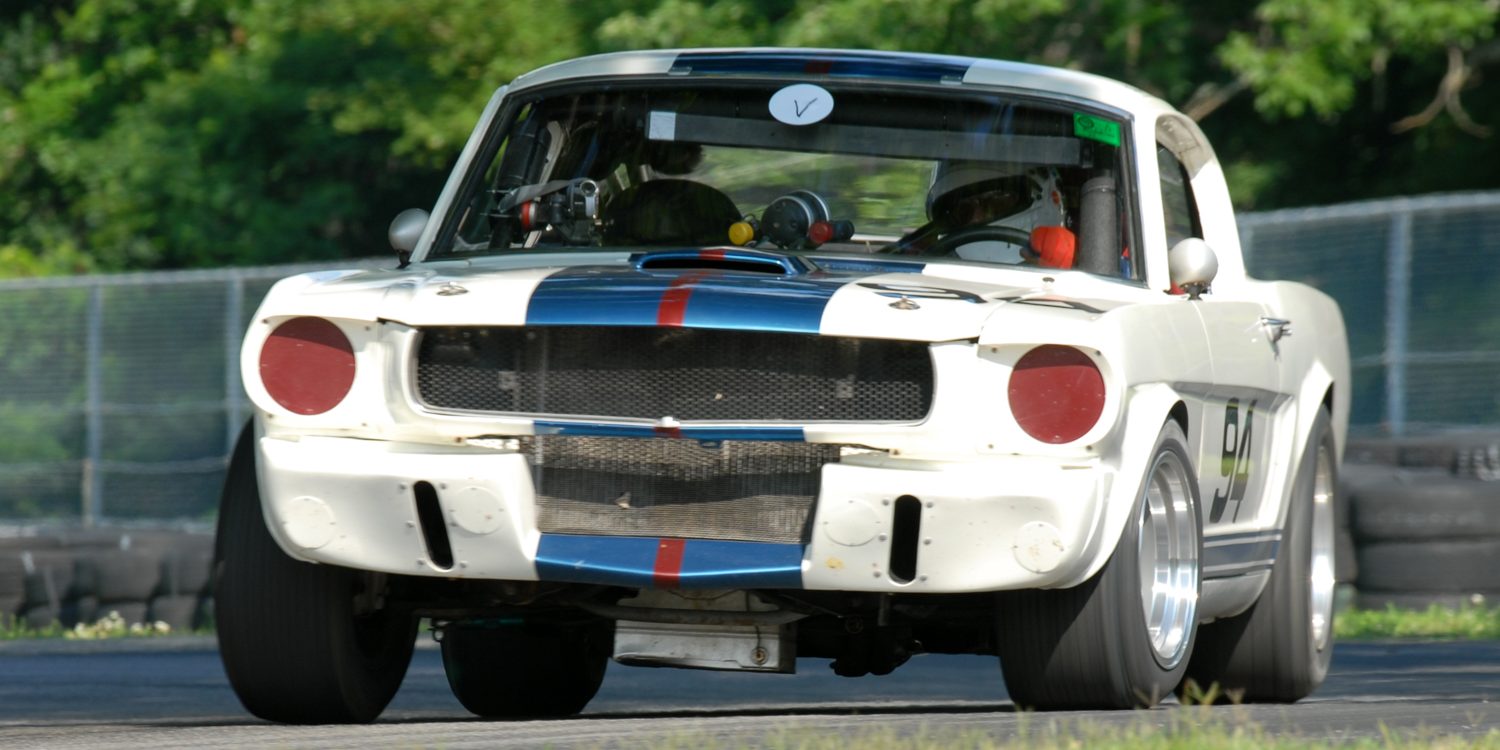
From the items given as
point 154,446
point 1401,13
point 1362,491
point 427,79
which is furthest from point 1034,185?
point 427,79

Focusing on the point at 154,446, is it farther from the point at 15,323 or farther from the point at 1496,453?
the point at 1496,453

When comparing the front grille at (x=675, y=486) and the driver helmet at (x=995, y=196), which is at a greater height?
the driver helmet at (x=995, y=196)

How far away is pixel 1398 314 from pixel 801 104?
8555 millimetres

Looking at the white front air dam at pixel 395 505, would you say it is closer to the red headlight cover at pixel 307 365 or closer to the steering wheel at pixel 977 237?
the red headlight cover at pixel 307 365

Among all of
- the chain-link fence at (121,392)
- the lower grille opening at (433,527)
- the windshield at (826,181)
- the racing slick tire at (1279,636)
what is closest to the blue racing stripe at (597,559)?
the lower grille opening at (433,527)

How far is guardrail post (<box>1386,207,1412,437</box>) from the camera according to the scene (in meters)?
14.0

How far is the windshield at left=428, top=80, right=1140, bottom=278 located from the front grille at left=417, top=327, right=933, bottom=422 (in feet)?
2.66

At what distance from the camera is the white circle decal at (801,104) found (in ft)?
20.4

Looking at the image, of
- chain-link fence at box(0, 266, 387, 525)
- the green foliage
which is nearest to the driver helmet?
chain-link fence at box(0, 266, 387, 525)

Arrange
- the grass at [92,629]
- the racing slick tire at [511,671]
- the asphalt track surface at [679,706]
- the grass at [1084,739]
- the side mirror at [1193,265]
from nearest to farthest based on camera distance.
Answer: the grass at [1084,739] → the asphalt track surface at [679,706] → the side mirror at [1193,265] → the racing slick tire at [511,671] → the grass at [92,629]

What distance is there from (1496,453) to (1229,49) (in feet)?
26.1

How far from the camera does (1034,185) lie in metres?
A: 6.13

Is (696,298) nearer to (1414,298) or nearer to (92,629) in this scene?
(92,629)

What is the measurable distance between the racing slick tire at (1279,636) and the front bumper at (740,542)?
1.83 metres
